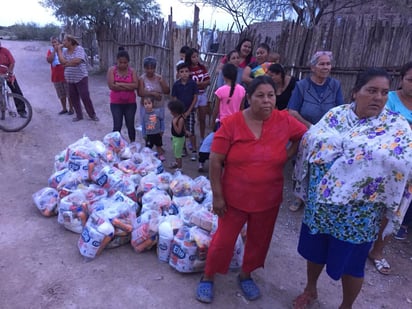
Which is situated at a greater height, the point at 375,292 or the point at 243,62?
the point at 243,62

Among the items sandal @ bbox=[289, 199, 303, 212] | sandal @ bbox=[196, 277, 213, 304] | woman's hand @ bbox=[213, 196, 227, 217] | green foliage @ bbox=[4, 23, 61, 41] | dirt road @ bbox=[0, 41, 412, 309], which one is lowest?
dirt road @ bbox=[0, 41, 412, 309]

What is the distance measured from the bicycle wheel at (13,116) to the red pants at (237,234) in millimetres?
5285

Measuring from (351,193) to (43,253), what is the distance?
274cm

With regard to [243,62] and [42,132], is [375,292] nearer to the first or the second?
[243,62]

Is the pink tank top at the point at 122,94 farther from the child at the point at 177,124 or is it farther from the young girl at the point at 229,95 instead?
the young girl at the point at 229,95

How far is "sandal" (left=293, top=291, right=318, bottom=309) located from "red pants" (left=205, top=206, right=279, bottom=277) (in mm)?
399

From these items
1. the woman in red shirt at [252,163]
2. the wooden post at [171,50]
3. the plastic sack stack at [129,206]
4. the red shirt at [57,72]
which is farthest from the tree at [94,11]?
the woman in red shirt at [252,163]

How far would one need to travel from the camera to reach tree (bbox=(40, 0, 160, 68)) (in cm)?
1407

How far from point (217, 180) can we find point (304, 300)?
4.08 ft

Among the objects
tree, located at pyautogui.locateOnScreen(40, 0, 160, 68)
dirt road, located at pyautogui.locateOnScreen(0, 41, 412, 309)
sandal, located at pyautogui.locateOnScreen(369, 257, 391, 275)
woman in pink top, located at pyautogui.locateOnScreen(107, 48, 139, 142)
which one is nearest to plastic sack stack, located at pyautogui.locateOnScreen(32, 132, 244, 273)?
dirt road, located at pyautogui.locateOnScreen(0, 41, 412, 309)

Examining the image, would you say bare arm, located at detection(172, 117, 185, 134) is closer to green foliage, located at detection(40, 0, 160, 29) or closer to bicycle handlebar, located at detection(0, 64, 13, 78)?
bicycle handlebar, located at detection(0, 64, 13, 78)

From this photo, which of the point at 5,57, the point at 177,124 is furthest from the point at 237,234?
the point at 5,57

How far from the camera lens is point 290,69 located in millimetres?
5945

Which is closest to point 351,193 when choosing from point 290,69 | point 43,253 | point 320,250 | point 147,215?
point 320,250
